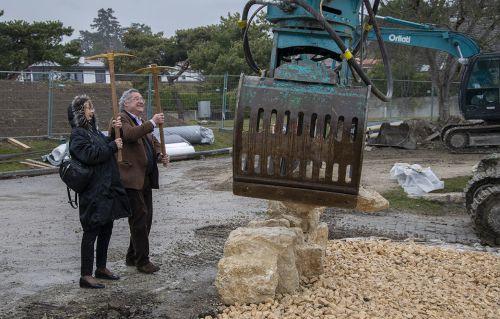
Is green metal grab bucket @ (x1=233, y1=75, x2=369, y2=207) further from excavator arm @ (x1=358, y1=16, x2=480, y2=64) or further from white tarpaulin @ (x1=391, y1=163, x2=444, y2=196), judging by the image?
excavator arm @ (x1=358, y1=16, x2=480, y2=64)

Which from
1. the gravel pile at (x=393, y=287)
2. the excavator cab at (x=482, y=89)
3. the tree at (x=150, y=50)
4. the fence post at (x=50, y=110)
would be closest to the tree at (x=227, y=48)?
the tree at (x=150, y=50)

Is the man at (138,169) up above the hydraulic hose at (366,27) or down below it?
below

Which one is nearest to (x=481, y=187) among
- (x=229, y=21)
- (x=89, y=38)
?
(x=229, y=21)

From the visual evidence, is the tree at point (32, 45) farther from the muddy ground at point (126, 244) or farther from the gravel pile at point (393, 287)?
the gravel pile at point (393, 287)

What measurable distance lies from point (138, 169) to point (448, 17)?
16.5 metres

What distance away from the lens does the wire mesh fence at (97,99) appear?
16875 millimetres

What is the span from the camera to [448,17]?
65.3 ft

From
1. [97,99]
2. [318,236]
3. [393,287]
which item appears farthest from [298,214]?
[97,99]

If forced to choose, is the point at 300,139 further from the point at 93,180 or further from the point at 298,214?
the point at 93,180

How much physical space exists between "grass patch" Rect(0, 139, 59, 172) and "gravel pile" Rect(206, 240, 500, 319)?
9.07 meters

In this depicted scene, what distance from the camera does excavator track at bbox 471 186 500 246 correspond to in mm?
7473

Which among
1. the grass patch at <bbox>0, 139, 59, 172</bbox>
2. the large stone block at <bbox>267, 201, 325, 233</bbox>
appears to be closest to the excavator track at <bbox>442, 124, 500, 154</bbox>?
the grass patch at <bbox>0, 139, 59, 172</bbox>

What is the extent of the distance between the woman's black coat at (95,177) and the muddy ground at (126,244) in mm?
597

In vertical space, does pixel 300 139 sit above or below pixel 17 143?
above
